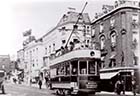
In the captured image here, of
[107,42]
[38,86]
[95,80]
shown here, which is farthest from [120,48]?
[38,86]

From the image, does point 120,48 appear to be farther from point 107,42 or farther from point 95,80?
point 95,80

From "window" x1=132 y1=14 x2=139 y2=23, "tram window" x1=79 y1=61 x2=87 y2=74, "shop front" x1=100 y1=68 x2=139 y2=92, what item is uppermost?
"window" x1=132 y1=14 x2=139 y2=23

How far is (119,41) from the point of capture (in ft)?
17.5

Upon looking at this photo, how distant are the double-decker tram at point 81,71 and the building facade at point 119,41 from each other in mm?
629

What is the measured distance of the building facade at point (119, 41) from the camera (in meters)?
5.18

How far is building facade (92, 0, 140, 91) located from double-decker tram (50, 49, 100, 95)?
0.63 meters

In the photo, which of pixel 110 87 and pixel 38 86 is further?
pixel 110 87

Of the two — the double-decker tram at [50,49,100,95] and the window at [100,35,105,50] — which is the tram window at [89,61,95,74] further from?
the window at [100,35,105,50]

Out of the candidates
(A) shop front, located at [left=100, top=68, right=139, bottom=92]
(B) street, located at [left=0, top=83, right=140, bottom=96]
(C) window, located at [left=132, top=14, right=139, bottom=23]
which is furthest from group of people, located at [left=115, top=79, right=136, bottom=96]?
(B) street, located at [left=0, top=83, right=140, bottom=96]

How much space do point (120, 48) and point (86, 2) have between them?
154cm

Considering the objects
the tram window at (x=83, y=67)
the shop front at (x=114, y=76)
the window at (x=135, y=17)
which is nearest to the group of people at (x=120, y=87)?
the shop front at (x=114, y=76)

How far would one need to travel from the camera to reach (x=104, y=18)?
6453 millimetres

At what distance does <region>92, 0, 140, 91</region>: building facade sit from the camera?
17.0 feet

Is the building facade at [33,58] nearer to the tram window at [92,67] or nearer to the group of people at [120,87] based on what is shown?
the tram window at [92,67]
